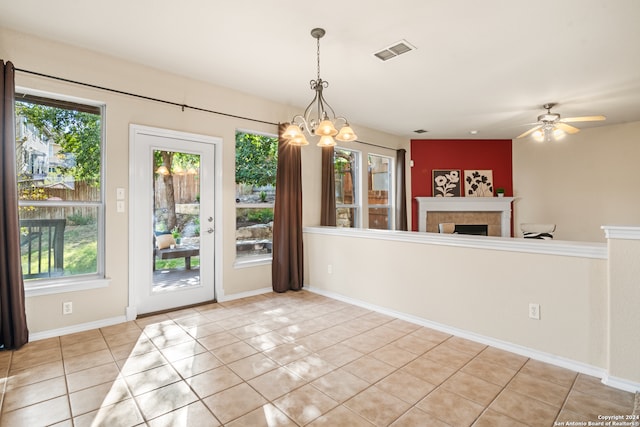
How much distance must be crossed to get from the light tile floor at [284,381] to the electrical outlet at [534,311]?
14.0 inches

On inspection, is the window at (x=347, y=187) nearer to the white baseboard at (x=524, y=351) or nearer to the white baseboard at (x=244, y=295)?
the white baseboard at (x=244, y=295)

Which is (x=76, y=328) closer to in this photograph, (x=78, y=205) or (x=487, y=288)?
(x=78, y=205)

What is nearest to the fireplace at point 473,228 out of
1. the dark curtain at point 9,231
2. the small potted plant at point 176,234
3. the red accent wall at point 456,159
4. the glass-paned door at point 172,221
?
the red accent wall at point 456,159

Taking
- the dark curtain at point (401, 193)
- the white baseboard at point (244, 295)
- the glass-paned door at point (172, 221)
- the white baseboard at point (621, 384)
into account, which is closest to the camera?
the white baseboard at point (621, 384)

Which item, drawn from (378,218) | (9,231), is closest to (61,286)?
(9,231)

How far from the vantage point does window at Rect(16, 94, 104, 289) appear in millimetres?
2924

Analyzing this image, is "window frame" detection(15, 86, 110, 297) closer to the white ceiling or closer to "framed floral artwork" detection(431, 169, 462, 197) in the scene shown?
the white ceiling

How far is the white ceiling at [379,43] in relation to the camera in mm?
2477

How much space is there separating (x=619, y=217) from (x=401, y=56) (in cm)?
553

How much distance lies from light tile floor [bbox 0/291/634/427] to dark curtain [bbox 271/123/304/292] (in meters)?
1.30

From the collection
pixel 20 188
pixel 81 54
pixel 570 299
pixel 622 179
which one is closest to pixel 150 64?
pixel 81 54

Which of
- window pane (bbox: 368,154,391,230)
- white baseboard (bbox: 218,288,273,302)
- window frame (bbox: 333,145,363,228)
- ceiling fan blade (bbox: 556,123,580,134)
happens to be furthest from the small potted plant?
ceiling fan blade (bbox: 556,123,580,134)

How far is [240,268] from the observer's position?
4285mm

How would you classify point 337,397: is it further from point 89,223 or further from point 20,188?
point 20,188
